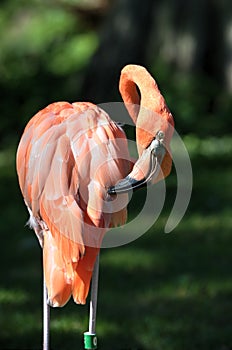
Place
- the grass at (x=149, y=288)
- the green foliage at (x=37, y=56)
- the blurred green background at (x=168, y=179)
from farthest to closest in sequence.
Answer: the green foliage at (x=37, y=56) < the blurred green background at (x=168, y=179) < the grass at (x=149, y=288)

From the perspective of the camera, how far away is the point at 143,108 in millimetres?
3850

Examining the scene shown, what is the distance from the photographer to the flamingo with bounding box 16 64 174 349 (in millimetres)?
3828

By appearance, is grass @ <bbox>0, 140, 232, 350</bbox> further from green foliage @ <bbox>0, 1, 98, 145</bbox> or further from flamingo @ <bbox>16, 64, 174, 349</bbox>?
green foliage @ <bbox>0, 1, 98, 145</bbox>

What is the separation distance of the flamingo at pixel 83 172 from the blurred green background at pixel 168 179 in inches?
65.6

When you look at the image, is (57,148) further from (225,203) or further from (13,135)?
(13,135)

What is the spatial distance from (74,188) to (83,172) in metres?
0.08

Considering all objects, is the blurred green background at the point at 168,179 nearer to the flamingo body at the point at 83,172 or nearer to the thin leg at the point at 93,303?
the thin leg at the point at 93,303

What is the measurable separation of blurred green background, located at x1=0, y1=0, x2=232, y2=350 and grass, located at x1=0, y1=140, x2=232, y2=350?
0.04 feet

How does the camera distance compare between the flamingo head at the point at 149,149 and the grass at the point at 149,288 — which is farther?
the grass at the point at 149,288

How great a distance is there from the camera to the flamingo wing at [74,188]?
12.9 ft

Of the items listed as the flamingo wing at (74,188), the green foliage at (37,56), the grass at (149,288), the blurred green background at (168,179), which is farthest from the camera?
the green foliage at (37,56)

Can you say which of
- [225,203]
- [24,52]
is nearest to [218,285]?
[225,203]

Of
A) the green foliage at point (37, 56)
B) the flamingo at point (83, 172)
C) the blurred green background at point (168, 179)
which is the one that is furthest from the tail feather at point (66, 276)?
the green foliage at point (37, 56)

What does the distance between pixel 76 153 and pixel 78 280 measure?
22.2 inches
